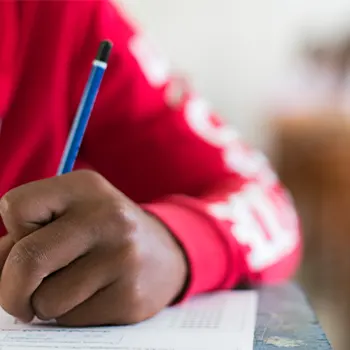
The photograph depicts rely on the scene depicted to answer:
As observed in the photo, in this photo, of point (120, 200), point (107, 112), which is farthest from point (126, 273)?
point (107, 112)

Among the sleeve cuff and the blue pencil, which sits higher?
the blue pencil

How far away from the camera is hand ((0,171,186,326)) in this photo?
335 millimetres

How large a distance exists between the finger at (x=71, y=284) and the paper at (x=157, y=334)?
1cm

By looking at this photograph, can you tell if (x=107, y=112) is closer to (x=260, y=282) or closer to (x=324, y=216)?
(x=260, y=282)

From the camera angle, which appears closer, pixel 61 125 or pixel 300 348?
pixel 300 348

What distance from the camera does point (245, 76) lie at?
132 cm

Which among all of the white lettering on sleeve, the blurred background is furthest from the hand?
the blurred background

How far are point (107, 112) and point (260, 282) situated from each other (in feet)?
0.68

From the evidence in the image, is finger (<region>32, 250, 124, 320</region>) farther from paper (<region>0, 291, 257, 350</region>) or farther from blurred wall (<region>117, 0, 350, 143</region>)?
blurred wall (<region>117, 0, 350, 143</region>)

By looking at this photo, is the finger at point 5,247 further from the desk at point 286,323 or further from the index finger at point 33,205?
the desk at point 286,323

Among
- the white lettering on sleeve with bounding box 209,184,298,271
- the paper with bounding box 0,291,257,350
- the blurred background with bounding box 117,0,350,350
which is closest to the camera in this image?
the paper with bounding box 0,291,257,350

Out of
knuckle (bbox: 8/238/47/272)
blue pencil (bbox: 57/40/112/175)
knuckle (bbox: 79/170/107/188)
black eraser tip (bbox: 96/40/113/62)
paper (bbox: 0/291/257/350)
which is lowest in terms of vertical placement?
paper (bbox: 0/291/257/350)

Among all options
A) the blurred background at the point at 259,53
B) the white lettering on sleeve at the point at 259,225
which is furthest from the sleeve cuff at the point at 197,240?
the blurred background at the point at 259,53

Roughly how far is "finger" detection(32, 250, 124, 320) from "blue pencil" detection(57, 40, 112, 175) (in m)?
0.06
